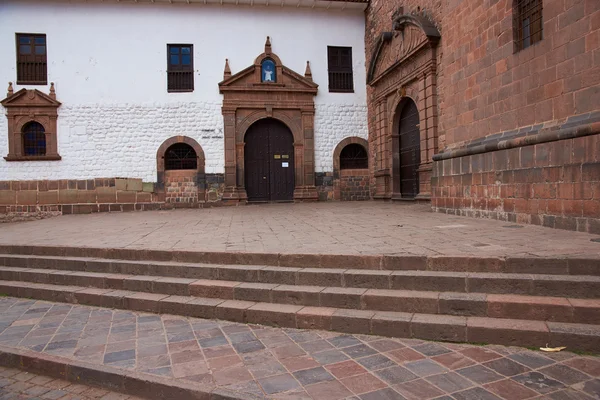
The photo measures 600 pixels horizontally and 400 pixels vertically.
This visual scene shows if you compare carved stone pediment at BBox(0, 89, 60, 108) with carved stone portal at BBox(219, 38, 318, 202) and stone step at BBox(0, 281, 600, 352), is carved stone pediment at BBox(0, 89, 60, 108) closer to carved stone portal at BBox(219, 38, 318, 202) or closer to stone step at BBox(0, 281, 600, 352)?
carved stone portal at BBox(219, 38, 318, 202)

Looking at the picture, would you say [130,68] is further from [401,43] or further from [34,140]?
[401,43]

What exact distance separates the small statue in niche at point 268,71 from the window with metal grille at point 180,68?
2.55 metres

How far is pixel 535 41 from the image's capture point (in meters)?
5.97

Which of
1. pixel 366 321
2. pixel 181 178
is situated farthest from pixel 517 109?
pixel 181 178

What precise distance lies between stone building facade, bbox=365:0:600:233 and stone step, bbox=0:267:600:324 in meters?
2.36

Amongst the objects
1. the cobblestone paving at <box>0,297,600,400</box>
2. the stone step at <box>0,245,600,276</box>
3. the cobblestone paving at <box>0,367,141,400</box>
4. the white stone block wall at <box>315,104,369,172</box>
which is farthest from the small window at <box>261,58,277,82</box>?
the cobblestone paving at <box>0,367,141,400</box>

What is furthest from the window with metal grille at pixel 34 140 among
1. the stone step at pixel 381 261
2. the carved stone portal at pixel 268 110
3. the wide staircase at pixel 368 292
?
the wide staircase at pixel 368 292

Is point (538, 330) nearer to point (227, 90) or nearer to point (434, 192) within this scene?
point (434, 192)

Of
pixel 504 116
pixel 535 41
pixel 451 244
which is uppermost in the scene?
pixel 535 41

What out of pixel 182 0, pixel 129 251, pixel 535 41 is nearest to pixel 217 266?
pixel 129 251

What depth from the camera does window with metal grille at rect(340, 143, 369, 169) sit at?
15.1 meters

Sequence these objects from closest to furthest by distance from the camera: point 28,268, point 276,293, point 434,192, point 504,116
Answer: point 276,293 < point 28,268 < point 504,116 < point 434,192

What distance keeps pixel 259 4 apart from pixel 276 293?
43.5 feet

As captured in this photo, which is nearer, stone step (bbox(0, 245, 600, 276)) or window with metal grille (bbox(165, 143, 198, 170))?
stone step (bbox(0, 245, 600, 276))
